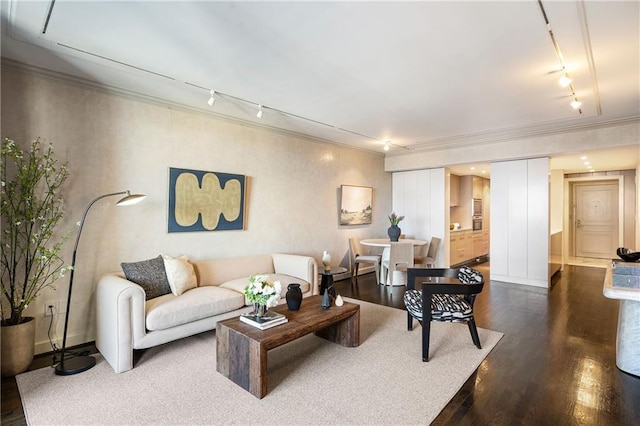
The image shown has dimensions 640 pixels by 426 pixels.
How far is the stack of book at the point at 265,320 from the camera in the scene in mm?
2562

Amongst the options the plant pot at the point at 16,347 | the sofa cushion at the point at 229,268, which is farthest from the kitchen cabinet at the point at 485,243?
the plant pot at the point at 16,347

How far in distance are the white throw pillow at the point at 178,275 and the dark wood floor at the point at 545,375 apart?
3.93 feet

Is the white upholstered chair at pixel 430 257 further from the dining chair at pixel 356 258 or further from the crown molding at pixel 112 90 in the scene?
the crown molding at pixel 112 90

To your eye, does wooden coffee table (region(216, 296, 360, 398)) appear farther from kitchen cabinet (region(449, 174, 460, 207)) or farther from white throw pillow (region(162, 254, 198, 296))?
kitchen cabinet (region(449, 174, 460, 207))

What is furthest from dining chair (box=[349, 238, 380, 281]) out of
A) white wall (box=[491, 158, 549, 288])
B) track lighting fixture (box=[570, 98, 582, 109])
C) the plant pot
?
the plant pot

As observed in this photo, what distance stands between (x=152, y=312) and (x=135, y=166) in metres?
1.70

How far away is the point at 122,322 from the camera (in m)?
2.68

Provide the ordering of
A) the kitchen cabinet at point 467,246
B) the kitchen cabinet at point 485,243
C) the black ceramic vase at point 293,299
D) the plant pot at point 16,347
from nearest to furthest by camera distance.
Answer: the plant pot at point 16,347 < the black ceramic vase at point 293,299 < the kitchen cabinet at point 467,246 < the kitchen cabinet at point 485,243

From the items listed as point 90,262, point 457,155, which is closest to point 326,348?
point 90,262

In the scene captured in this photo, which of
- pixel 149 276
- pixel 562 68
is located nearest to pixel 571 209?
pixel 562 68

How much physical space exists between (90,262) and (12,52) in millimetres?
1961

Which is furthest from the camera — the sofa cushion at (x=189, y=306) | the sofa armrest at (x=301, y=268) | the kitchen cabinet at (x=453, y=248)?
the kitchen cabinet at (x=453, y=248)

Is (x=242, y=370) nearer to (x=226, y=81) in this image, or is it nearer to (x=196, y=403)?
(x=196, y=403)

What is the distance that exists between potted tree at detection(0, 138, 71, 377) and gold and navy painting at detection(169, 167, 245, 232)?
107 cm
